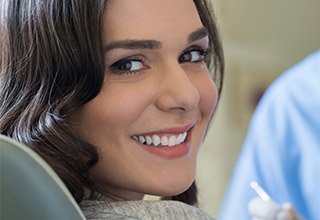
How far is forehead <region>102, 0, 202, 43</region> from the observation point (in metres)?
0.84

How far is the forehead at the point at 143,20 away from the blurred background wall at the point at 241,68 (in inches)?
48.0

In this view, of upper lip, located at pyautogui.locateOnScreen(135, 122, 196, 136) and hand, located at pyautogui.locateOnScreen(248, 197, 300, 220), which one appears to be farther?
upper lip, located at pyautogui.locateOnScreen(135, 122, 196, 136)

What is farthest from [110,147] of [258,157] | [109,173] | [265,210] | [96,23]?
[258,157]

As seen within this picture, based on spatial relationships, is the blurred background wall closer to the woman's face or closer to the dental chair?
the woman's face

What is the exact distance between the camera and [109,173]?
88cm

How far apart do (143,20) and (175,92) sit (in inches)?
3.8

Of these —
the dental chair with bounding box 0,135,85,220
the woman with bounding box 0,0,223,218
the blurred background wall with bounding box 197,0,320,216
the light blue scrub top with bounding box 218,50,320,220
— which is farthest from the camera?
the blurred background wall with bounding box 197,0,320,216

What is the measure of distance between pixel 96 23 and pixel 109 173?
0.19 metres

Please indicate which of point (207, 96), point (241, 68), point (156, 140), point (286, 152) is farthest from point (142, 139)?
point (241, 68)

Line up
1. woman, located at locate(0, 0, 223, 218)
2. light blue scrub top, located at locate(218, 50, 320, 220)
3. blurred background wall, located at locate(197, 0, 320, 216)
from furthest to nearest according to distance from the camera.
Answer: blurred background wall, located at locate(197, 0, 320, 216) → light blue scrub top, located at locate(218, 50, 320, 220) → woman, located at locate(0, 0, 223, 218)

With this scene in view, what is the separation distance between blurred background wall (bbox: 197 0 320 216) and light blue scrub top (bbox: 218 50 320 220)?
0.69 meters

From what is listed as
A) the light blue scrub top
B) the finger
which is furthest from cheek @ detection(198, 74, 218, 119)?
the light blue scrub top

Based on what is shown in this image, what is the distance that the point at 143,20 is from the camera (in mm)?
854

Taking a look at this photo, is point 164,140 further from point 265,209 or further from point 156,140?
point 265,209
